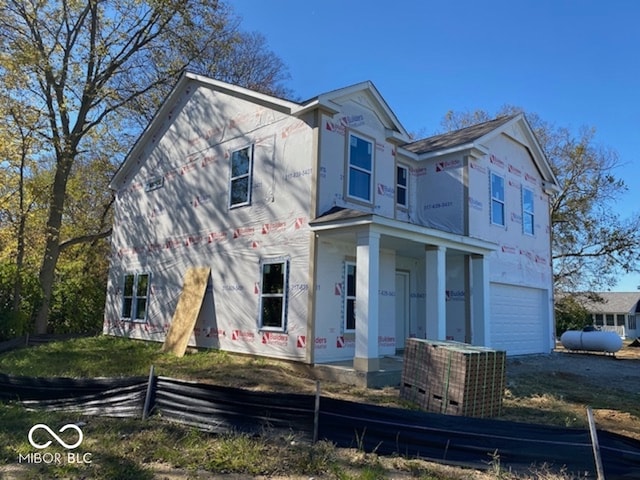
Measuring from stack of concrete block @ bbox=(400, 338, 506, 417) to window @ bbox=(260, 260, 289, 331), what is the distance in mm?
3876

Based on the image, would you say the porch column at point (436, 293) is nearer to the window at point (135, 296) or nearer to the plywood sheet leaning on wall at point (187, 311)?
the plywood sheet leaning on wall at point (187, 311)

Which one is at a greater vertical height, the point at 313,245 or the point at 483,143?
the point at 483,143

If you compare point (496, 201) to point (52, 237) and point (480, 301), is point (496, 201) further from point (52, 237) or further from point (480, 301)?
point (52, 237)

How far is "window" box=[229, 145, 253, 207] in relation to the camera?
12094 mm

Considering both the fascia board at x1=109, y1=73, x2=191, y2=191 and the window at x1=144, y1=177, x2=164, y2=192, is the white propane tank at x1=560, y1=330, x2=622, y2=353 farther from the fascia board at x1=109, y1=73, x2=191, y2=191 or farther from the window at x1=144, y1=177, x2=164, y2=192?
the fascia board at x1=109, y1=73, x2=191, y2=191

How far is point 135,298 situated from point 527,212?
13231 mm

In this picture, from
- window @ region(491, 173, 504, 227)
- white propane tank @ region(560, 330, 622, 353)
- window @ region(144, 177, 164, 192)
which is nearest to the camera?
window @ region(491, 173, 504, 227)

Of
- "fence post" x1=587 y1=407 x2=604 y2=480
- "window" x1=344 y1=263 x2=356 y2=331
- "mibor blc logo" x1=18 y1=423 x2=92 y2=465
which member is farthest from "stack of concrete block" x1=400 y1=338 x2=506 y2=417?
"mibor blc logo" x1=18 y1=423 x2=92 y2=465

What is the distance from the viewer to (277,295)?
10742 millimetres

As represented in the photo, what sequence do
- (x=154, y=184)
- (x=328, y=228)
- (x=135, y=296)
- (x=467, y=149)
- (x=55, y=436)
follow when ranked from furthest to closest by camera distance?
(x=154, y=184), (x=135, y=296), (x=467, y=149), (x=328, y=228), (x=55, y=436)

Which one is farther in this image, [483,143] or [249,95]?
[483,143]

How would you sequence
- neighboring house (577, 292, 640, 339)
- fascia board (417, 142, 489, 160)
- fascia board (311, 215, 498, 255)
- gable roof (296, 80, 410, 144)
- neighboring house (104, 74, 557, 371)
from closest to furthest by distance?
fascia board (311, 215, 498, 255) → neighboring house (104, 74, 557, 371) → gable roof (296, 80, 410, 144) → fascia board (417, 142, 489, 160) → neighboring house (577, 292, 640, 339)

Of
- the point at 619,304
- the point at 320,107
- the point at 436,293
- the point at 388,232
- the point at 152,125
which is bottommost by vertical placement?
the point at 436,293

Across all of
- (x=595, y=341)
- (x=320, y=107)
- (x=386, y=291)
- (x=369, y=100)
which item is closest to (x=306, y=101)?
(x=320, y=107)
